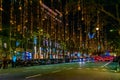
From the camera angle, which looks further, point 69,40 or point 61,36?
point 69,40

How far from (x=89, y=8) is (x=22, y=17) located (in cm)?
3531

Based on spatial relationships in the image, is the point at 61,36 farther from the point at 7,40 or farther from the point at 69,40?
the point at 7,40

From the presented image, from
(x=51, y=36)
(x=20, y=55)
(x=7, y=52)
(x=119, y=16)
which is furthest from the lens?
(x=51, y=36)

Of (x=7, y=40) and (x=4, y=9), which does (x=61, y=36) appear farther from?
(x=4, y=9)

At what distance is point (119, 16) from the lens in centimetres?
3088

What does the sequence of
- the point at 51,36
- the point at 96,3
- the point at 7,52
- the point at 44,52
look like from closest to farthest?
the point at 96,3 < the point at 7,52 < the point at 51,36 < the point at 44,52

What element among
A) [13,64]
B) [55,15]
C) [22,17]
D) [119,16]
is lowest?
[13,64]

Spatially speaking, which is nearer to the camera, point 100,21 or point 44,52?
point 100,21

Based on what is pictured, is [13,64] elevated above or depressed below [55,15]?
below

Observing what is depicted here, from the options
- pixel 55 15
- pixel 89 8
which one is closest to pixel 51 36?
pixel 55 15

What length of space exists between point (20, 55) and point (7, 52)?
14.0 m

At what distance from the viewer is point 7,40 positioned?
209 ft

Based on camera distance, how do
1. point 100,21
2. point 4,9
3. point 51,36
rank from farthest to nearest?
point 51,36
point 4,9
point 100,21

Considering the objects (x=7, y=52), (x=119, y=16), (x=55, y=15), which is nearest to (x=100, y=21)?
(x=119, y=16)
